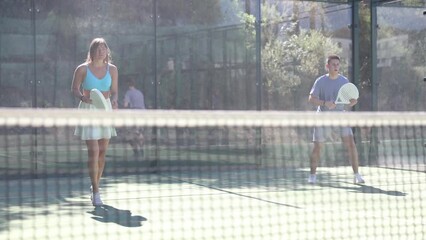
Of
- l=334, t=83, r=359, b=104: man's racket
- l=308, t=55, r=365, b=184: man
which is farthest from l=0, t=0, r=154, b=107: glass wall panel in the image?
l=334, t=83, r=359, b=104: man's racket

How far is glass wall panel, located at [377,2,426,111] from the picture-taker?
12.0 m

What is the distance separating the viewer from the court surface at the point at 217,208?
18.7ft

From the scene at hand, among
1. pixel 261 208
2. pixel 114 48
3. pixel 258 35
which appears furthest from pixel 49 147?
pixel 261 208

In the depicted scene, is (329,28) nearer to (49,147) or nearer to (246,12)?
(246,12)

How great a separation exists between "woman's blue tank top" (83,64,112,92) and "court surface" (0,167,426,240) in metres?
1.11

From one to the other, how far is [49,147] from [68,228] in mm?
4562

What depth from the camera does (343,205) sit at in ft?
24.0

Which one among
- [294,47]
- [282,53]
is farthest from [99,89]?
[294,47]

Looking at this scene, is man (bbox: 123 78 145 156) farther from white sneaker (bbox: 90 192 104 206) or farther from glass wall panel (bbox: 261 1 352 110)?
white sneaker (bbox: 90 192 104 206)

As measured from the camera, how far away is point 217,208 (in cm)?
695

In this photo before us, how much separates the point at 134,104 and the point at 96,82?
359 centimetres

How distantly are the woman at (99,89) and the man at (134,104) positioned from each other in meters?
3.28

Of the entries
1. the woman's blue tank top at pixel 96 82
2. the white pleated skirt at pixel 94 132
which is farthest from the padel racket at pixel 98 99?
the woman's blue tank top at pixel 96 82

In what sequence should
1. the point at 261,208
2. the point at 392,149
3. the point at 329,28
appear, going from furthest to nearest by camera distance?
the point at 329,28
the point at 392,149
the point at 261,208
